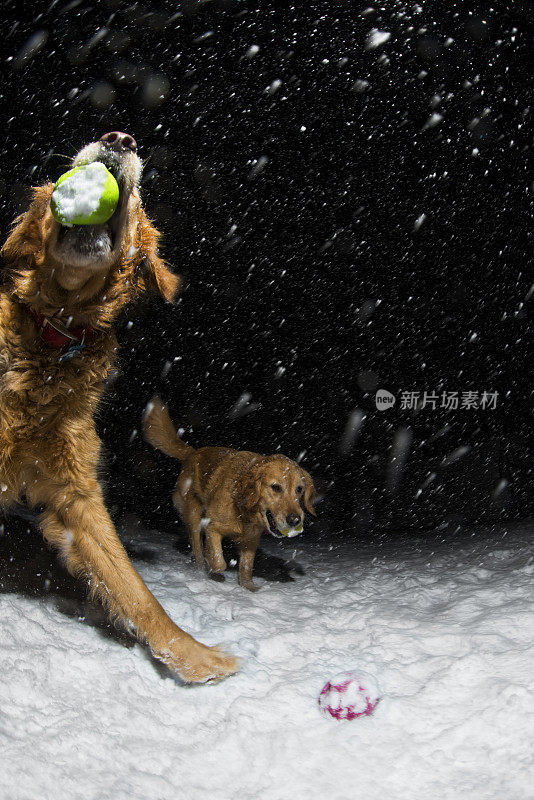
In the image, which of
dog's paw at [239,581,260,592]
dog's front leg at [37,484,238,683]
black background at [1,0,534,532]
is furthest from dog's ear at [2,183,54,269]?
dog's paw at [239,581,260,592]

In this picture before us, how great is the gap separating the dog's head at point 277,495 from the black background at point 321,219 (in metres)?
1.34

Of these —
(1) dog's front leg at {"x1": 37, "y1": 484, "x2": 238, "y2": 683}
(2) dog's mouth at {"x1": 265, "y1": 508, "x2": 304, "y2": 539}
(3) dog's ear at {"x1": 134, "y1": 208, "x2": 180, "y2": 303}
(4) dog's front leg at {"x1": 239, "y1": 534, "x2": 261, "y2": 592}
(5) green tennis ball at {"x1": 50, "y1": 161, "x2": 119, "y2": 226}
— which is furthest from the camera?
(4) dog's front leg at {"x1": 239, "y1": 534, "x2": 261, "y2": 592}

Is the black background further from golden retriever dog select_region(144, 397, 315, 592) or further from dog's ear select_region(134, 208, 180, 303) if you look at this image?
golden retriever dog select_region(144, 397, 315, 592)

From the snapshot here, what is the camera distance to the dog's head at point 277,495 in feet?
10.6

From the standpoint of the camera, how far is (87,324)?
2195 mm

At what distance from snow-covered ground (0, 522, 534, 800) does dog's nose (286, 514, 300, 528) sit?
422 mm

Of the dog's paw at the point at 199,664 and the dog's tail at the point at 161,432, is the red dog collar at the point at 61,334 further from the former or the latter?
the dog's tail at the point at 161,432

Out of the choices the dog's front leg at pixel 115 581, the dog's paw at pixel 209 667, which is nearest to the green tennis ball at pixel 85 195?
the dog's front leg at pixel 115 581

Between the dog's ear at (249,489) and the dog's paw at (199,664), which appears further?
the dog's ear at (249,489)

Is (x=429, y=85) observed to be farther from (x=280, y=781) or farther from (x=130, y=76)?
(x=280, y=781)

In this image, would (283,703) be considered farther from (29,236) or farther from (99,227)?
(29,236)

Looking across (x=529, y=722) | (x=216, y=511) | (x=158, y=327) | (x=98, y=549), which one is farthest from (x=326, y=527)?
(x=529, y=722)

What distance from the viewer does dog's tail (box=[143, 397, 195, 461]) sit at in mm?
4180

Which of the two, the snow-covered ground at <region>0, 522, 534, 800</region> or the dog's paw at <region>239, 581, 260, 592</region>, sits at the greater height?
the snow-covered ground at <region>0, 522, 534, 800</region>
